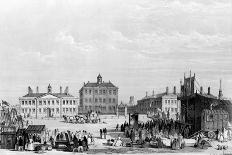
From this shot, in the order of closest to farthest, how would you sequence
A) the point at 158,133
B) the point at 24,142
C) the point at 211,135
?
the point at 24,142 → the point at 211,135 → the point at 158,133

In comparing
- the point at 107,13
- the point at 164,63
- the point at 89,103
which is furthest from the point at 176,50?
the point at 89,103

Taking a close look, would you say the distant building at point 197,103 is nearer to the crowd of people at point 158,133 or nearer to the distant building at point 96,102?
the crowd of people at point 158,133

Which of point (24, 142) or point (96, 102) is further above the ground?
point (96, 102)

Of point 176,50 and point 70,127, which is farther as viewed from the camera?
Result: point 70,127

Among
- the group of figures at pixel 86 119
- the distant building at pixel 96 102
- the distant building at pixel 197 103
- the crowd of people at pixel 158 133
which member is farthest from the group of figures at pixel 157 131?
the distant building at pixel 96 102

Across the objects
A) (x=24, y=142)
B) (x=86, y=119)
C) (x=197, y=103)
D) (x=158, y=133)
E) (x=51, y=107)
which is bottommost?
(x=24, y=142)

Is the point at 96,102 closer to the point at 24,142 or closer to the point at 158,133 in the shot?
the point at 158,133

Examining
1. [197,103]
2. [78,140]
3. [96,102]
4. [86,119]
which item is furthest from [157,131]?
[96,102]

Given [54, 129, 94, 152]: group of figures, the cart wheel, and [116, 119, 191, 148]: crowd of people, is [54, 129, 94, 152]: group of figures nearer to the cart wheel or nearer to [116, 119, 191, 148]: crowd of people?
[116, 119, 191, 148]: crowd of people

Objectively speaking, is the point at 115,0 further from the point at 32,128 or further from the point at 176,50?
the point at 32,128

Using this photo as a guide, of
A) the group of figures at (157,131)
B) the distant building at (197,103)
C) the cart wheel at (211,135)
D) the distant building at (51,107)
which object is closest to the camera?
the group of figures at (157,131)

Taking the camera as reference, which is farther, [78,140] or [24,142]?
[78,140]
